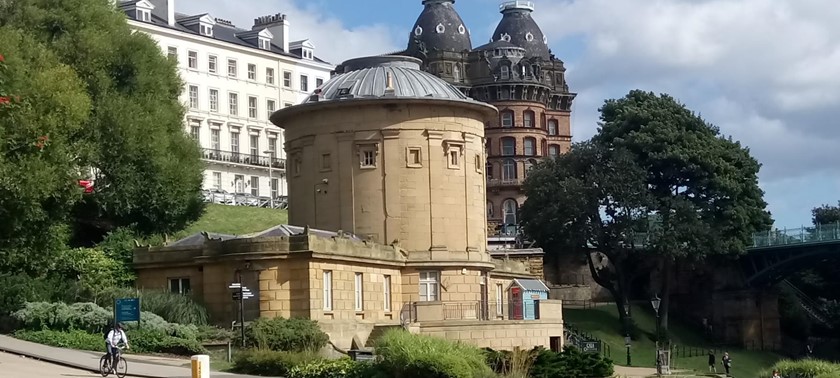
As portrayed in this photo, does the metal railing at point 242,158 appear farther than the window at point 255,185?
No

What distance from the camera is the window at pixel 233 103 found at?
357 ft

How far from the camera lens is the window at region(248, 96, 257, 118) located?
364 ft

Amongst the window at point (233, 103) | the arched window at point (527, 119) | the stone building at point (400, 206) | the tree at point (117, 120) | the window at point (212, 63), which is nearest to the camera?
the stone building at point (400, 206)

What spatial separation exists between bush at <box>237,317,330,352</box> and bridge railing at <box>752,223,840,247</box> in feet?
182

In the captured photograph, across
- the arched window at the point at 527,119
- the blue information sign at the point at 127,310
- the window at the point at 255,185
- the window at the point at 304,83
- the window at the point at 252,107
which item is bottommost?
the blue information sign at the point at 127,310

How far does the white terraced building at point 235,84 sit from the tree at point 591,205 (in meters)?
18.7

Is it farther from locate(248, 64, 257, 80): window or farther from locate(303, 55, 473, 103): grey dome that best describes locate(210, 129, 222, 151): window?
locate(303, 55, 473, 103): grey dome

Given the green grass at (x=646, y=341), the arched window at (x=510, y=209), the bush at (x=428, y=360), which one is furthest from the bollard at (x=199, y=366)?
the arched window at (x=510, y=209)

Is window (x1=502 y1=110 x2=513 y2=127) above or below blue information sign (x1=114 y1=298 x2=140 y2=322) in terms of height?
above

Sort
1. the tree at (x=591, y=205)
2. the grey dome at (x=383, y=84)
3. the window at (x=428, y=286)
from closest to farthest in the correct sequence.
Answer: the window at (x=428, y=286) < the grey dome at (x=383, y=84) < the tree at (x=591, y=205)

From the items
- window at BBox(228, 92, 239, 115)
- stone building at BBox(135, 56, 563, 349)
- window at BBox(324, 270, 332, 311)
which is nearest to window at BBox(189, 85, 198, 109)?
window at BBox(228, 92, 239, 115)

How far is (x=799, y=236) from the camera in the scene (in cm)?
9831

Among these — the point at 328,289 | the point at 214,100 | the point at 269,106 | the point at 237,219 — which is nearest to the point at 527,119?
the point at 269,106

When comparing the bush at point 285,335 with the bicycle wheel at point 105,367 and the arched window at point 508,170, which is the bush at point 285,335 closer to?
the bicycle wheel at point 105,367
